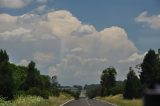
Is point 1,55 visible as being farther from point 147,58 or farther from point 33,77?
point 147,58

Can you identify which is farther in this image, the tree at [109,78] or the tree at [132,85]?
the tree at [109,78]

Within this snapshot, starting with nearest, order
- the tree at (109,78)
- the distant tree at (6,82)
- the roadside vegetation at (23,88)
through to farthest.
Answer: the roadside vegetation at (23,88) → the distant tree at (6,82) → the tree at (109,78)

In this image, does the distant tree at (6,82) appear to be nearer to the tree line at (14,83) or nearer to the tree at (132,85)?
the tree line at (14,83)

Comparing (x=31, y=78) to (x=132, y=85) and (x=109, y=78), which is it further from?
(x=109, y=78)

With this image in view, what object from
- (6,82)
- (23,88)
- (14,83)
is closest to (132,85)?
(23,88)

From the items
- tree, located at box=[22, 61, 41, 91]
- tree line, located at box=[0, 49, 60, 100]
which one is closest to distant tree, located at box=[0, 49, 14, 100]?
tree line, located at box=[0, 49, 60, 100]

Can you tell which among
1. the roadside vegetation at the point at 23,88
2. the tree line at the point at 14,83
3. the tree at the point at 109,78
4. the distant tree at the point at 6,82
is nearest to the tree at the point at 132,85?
the roadside vegetation at the point at 23,88

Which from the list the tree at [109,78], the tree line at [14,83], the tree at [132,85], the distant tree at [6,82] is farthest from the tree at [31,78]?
the tree at [109,78]

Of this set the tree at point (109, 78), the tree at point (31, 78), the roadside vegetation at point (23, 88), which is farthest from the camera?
the tree at point (109, 78)

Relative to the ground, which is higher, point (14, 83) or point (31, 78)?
point (31, 78)

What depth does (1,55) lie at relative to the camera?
258 ft

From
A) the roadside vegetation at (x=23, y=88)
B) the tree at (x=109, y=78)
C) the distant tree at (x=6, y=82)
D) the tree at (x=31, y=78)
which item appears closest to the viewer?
the roadside vegetation at (x=23, y=88)

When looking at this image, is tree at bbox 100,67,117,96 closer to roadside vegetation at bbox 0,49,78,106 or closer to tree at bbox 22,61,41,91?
roadside vegetation at bbox 0,49,78,106

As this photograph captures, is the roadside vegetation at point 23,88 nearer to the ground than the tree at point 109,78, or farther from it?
nearer to the ground
